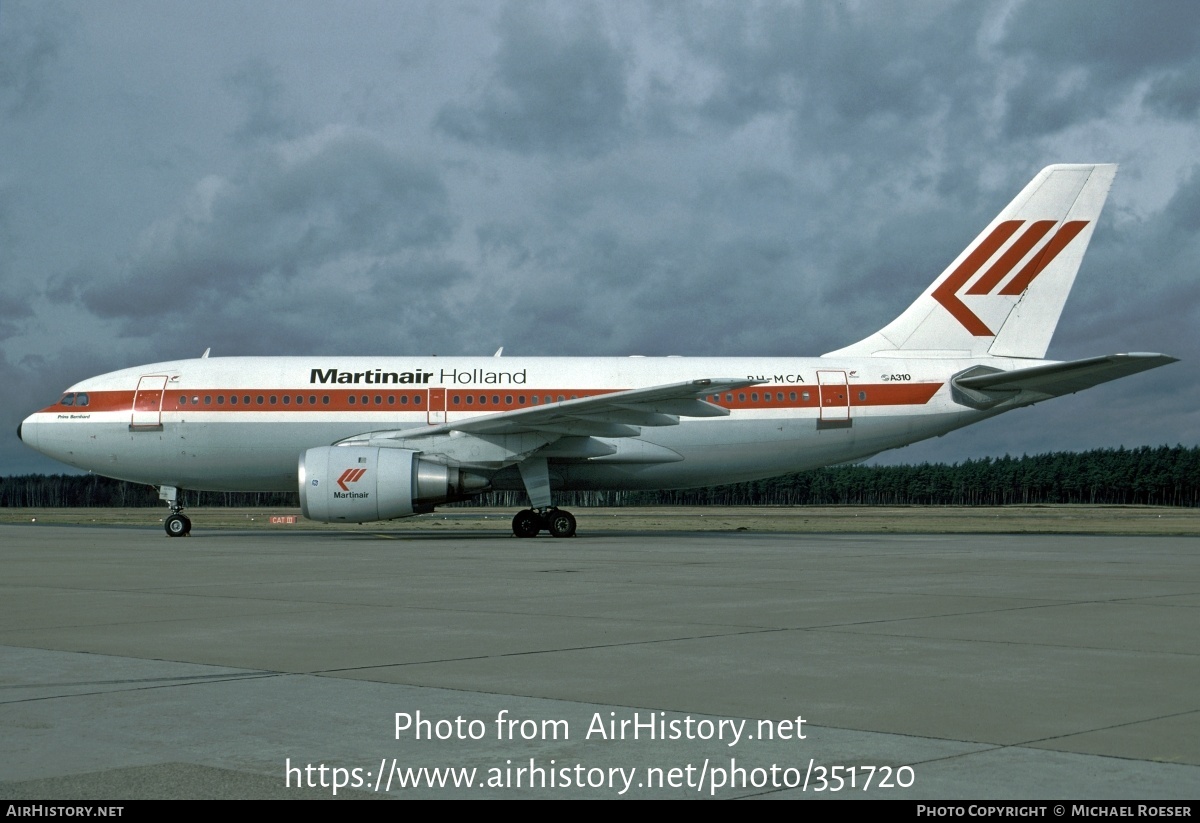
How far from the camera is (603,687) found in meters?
6.18

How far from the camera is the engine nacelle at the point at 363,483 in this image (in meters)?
21.9

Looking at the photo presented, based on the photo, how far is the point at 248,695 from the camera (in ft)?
19.5

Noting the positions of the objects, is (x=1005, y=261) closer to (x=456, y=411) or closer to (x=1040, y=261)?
(x=1040, y=261)

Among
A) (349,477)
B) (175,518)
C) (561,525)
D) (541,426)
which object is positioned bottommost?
(561,525)

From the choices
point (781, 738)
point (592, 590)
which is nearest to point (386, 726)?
point (781, 738)

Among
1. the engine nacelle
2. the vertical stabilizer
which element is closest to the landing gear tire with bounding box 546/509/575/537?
the engine nacelle

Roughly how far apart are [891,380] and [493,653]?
1937 centimetres

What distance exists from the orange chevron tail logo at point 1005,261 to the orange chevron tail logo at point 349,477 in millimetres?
13085

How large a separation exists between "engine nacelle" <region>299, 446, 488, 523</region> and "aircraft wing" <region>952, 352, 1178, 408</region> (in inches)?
446

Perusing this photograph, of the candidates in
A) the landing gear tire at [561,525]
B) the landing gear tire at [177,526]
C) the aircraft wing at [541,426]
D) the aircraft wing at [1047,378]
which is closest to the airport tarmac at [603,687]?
the aircraft wing at [541,426]

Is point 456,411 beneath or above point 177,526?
above

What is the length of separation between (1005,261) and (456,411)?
40.2ft

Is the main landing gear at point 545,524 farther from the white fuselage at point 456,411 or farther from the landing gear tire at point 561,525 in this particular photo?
the white fuselage at point 456,411

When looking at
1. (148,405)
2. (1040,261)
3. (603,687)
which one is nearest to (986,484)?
(1040,261)
